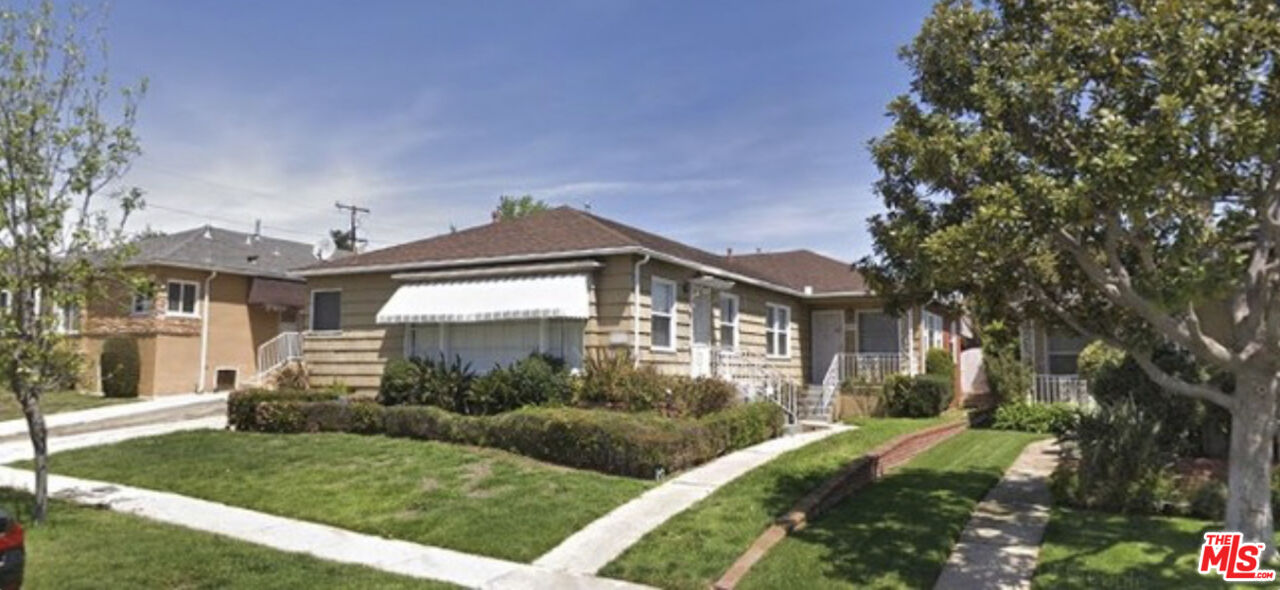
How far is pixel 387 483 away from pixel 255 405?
6.67 metres

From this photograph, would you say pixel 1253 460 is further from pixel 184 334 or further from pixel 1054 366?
pixel 184 334

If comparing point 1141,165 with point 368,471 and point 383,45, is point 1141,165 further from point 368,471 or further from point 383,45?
point 383,45

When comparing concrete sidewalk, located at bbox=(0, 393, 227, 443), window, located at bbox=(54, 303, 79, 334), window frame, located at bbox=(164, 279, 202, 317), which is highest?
window frame, located at bbox=(164, 279, 202, 317)

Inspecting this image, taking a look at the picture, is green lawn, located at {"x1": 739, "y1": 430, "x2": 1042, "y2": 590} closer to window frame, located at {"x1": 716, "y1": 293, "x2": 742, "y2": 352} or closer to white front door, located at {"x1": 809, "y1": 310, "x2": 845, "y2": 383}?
window frame, located at {"x1": 716, "y1": 293, "x2": 742, "y2": 352}

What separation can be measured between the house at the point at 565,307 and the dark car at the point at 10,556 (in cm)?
1102

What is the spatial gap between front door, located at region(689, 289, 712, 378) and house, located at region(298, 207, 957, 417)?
30mm

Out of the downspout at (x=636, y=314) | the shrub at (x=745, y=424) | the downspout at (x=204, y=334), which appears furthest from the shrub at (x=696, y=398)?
the downspout at (x=204, y=334)

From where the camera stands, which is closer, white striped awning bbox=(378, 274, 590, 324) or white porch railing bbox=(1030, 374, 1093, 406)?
white striped awning bbox=(378, 274, 590, 324)

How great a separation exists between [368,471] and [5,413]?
14366 millimetres

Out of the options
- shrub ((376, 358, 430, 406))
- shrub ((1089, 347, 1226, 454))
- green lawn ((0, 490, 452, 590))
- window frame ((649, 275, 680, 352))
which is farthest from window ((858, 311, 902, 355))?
green lawn ((0, 490, 452, 590))

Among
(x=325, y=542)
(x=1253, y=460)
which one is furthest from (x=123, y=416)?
(x=1253, y=460)

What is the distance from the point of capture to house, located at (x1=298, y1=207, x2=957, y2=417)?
1756 centimetres

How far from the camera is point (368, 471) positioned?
12.8m

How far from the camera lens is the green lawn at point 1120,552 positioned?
25.0 feet
